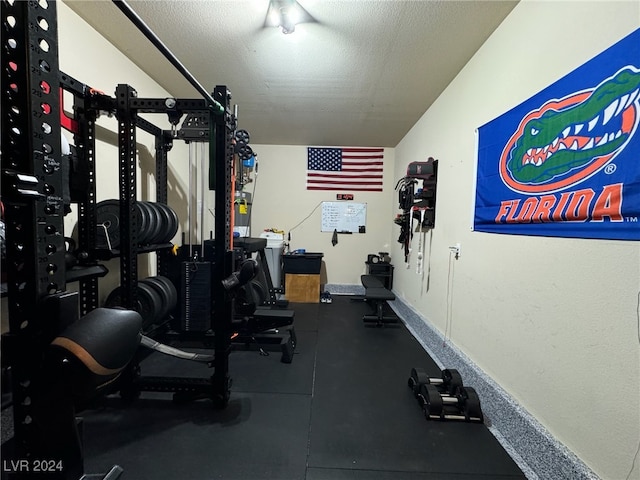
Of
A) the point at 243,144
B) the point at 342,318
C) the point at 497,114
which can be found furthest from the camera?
the point at 342,318

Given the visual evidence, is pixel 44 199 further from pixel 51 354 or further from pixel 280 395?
pixel 280 395

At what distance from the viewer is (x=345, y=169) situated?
4633 mm

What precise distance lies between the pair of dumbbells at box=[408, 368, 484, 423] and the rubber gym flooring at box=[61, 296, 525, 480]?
0.06 metres

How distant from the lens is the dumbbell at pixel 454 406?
1597 millimetres

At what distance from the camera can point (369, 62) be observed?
7.25ft

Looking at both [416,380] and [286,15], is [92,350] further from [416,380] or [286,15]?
[286,15]

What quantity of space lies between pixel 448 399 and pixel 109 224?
269 cm

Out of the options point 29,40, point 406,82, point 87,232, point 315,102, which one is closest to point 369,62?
point 406,82

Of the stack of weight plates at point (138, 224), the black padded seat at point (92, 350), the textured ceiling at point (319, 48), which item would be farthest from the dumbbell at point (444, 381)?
the textured ceiling at point (319, 48)

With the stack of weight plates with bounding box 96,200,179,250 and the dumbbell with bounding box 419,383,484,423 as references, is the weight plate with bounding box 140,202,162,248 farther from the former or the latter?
the dumbbell with bounding box 419,383,484,423

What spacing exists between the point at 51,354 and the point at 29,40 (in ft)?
2.58

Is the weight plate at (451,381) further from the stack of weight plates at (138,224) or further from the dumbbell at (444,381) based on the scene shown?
the stack of weight plates at (138,224)

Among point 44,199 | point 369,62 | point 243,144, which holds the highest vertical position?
point 369,62

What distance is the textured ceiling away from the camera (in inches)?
67.3
